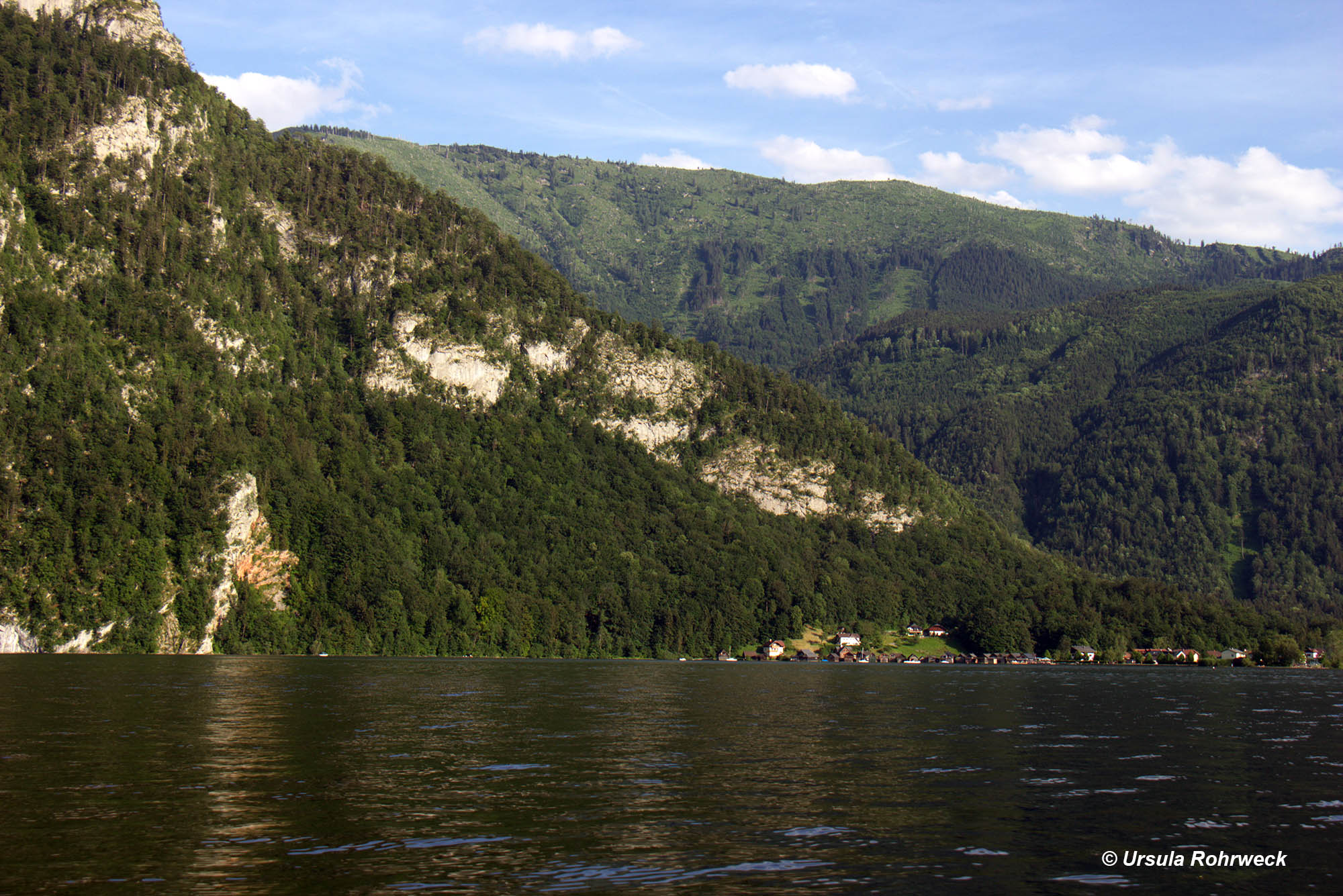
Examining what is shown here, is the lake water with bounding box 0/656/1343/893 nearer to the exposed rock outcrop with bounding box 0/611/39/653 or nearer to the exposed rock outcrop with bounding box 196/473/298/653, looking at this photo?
the exposed rock outcrop with bounding box 0/611/39/653

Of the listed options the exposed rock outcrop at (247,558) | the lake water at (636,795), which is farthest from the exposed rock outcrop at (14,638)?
the lake water at (636,795)

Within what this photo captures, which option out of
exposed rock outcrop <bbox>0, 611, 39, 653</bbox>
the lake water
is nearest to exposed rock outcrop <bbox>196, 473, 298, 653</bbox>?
exposed rock outcrop <bbox>0, 611, 39, 653</bbox>

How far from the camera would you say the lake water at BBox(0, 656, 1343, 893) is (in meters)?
29.2

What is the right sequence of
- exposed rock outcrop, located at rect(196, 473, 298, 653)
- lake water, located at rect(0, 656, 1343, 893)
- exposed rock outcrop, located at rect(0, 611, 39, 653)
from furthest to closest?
exposed rock outcrop, located at rect(196, 473, 298, 653)
exposed rock outcrop, located at rect(0, 611, 39, 653)
lake water, located at rect(0, 656, 1343, 893)

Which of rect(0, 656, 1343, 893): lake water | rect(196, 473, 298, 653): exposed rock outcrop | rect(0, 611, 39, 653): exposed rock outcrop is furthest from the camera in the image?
rect(196, 473, 298, 653): exposed rock outcrop

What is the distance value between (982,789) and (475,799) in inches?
781

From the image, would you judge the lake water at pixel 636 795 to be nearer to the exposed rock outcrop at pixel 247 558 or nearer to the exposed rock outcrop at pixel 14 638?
the exposed rock outcrop at pixel 14 638

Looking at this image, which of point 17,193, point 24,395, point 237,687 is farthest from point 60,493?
point 237,687

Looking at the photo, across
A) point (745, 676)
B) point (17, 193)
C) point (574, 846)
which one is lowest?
point (745, 676)

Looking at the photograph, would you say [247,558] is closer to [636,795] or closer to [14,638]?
[14,638]

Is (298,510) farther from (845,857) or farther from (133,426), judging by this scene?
(845,857)

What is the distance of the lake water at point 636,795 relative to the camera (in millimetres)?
29203

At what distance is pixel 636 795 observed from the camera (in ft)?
136

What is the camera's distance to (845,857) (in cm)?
3131
